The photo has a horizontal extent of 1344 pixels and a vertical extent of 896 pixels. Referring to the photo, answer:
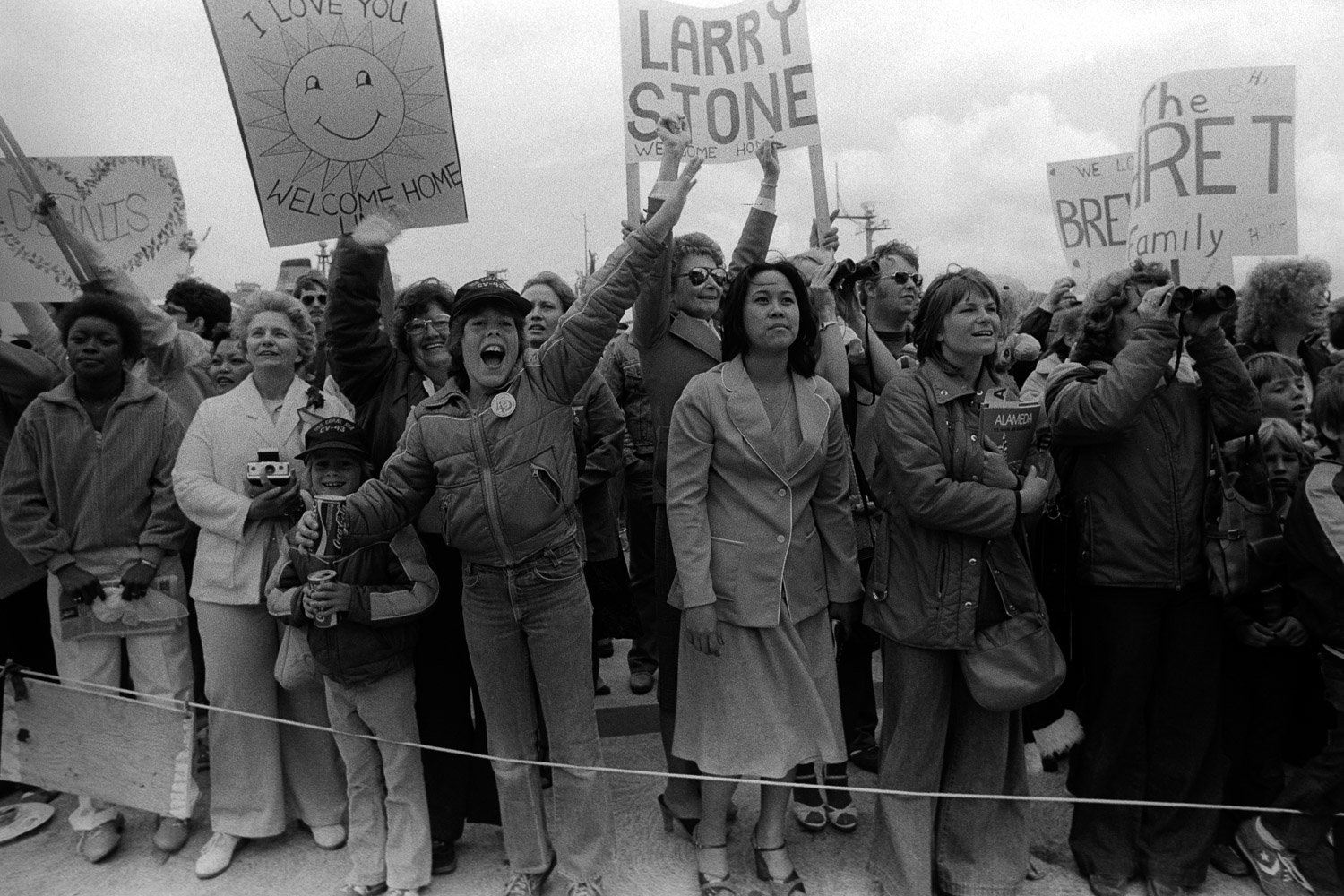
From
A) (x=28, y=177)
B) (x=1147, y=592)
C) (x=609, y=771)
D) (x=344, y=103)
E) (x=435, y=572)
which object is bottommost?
(x=609, y=771)

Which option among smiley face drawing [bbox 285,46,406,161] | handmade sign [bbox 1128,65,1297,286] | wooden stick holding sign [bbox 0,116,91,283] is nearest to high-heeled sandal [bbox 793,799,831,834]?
handmade sign [bbox 1128,65,1297,286]

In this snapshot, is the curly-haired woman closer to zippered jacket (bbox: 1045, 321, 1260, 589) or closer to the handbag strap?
the handbag strap

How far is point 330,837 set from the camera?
3750 mm

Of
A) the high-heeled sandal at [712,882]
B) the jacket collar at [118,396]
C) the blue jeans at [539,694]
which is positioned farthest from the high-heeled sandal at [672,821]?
the jacket collar at [118,396]

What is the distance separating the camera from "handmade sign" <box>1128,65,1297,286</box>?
162 inches

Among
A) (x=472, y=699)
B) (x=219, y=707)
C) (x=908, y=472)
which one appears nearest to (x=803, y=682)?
(x=908, y=472)

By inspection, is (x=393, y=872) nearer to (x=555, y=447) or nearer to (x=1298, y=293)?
(x=555, y=447)

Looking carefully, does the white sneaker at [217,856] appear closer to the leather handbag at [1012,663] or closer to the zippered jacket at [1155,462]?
the leather handbag at [1012,663]

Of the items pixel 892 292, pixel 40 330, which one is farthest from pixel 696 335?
pixel 40 330

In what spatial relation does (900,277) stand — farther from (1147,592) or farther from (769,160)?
(1147,592)

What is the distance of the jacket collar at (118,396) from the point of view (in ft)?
12.2

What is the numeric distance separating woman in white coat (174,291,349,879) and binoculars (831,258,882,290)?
6.83 ft

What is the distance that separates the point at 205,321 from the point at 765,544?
12.4ft

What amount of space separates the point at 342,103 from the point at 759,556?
8.18ft
